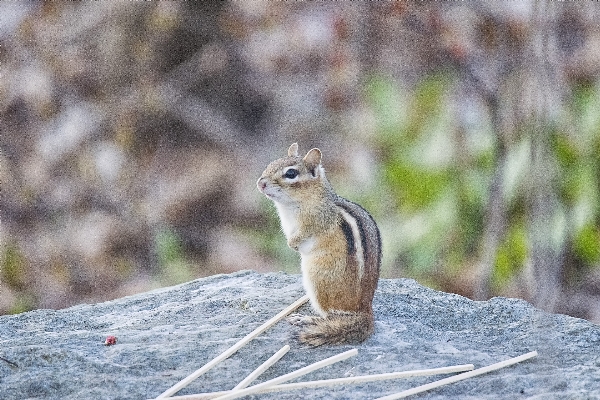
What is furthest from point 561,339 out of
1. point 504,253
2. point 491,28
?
point 491,28

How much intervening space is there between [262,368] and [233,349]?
0.36 feet

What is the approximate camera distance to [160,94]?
276 cm

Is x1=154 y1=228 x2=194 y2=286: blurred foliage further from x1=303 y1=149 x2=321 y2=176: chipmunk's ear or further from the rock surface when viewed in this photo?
x1=303 y1=149 x2=321 y2=176: chipmunk's ear

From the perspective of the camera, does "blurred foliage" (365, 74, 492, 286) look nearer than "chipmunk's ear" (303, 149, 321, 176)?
No

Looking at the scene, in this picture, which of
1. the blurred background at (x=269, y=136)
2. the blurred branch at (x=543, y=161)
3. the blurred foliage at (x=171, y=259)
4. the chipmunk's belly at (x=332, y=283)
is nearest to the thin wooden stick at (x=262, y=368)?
the chipmunk's belly at (x=332, y=283)

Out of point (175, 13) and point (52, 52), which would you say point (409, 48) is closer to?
point (175, 13)

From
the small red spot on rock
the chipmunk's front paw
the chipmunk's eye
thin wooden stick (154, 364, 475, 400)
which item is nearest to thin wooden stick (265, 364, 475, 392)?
thin wooden stick (154, 364, 475, 400)

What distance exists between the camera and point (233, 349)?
1787mm

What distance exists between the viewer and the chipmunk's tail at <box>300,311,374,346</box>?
6.07 feet

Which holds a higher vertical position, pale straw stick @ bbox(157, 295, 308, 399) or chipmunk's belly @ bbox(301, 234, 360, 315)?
chipmunk's belly @ bbox(301, 234, 360, 315)

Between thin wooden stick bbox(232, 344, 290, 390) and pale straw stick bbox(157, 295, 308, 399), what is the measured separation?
70mm

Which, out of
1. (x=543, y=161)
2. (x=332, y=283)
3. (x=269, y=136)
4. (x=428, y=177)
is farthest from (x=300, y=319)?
(x=269, y=136)

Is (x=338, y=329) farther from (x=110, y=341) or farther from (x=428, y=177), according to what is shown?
(x=428, y=177)

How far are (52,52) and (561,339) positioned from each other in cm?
160
